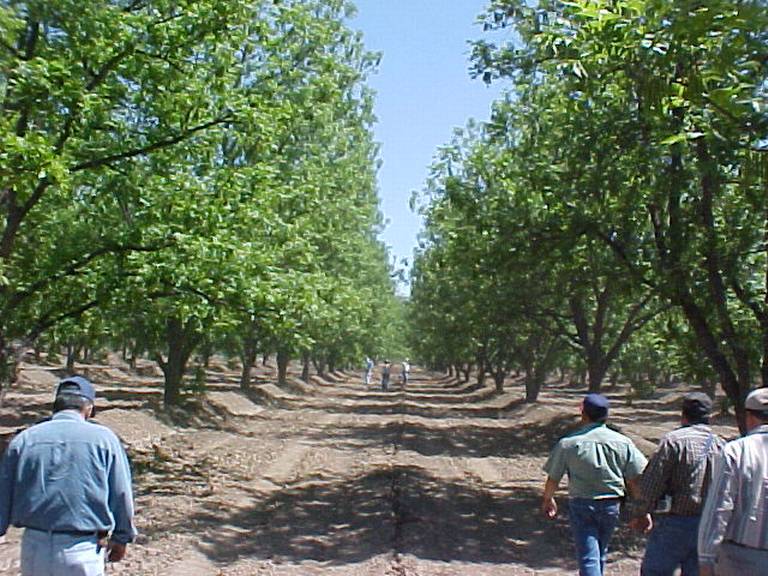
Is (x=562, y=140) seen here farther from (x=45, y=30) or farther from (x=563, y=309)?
(x=563, y=309)

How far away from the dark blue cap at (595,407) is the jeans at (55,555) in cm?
407

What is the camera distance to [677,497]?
22.5 ft

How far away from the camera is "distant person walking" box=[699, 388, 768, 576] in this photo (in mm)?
4832

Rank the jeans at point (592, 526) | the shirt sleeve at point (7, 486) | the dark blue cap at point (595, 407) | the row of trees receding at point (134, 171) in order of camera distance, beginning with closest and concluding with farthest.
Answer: the shirt sleeve at point (7, 486) → the jeans at point (592, 526) → the dark blue cap at point (595, 407) → the row of trees receding at point (134, 171)

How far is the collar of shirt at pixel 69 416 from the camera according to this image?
18.5ft

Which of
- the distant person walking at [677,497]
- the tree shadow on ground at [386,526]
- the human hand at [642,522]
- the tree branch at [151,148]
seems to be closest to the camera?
the distant person walking at [677,497]

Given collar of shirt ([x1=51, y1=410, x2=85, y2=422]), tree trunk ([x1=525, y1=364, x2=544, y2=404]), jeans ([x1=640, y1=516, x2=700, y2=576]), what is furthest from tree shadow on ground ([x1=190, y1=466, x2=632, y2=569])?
tree trunk ([x1=525, y1=364, x2=544, y2=404])

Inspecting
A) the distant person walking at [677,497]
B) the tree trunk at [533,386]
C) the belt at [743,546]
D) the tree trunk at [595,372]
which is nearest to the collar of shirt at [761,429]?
the belt at [743,546]

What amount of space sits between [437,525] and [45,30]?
8327 mm

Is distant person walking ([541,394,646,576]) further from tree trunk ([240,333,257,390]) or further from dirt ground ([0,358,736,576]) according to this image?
tree trunk ([240,333,257,390])

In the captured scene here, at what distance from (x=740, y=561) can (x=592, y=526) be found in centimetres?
303

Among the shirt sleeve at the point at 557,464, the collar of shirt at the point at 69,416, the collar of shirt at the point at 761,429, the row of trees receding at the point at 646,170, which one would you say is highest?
the row of trees receding at the point at 646,170

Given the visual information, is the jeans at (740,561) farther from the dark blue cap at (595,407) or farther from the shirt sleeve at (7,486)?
the shirt sleeve at (7,486)

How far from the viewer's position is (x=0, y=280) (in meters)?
10.7
